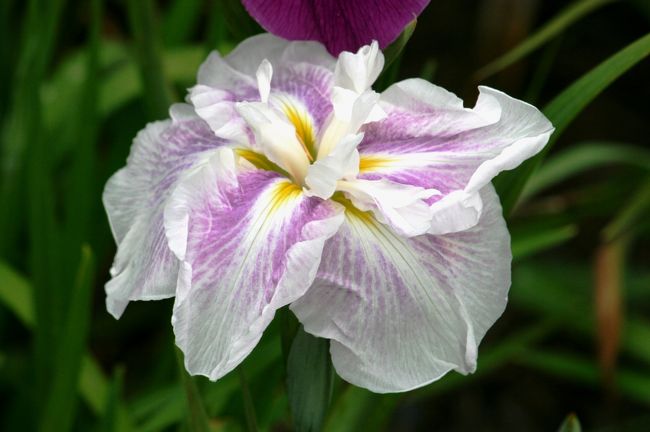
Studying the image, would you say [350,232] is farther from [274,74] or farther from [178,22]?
[178,22]

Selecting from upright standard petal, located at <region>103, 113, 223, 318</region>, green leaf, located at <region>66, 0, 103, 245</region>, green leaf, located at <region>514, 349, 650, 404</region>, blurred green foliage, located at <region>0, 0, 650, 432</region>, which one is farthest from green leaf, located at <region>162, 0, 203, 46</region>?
upright standard petal, located at <region>103, 113, 223, 318</region>

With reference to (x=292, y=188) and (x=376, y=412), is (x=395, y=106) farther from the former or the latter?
(x=376, y=412)

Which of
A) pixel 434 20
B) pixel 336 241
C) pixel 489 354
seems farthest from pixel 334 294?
pixel 434 20

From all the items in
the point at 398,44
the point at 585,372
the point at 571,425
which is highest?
the point at 398,44

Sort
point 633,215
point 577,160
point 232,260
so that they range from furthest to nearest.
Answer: point 577,160 < point 633,215 < point 232,260

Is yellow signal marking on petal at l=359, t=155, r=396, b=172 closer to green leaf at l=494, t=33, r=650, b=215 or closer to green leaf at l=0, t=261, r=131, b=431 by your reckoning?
green leaf at l=494, t=33, r=650, b=215

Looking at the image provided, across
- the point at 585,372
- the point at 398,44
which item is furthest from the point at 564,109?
the point at 585,372
